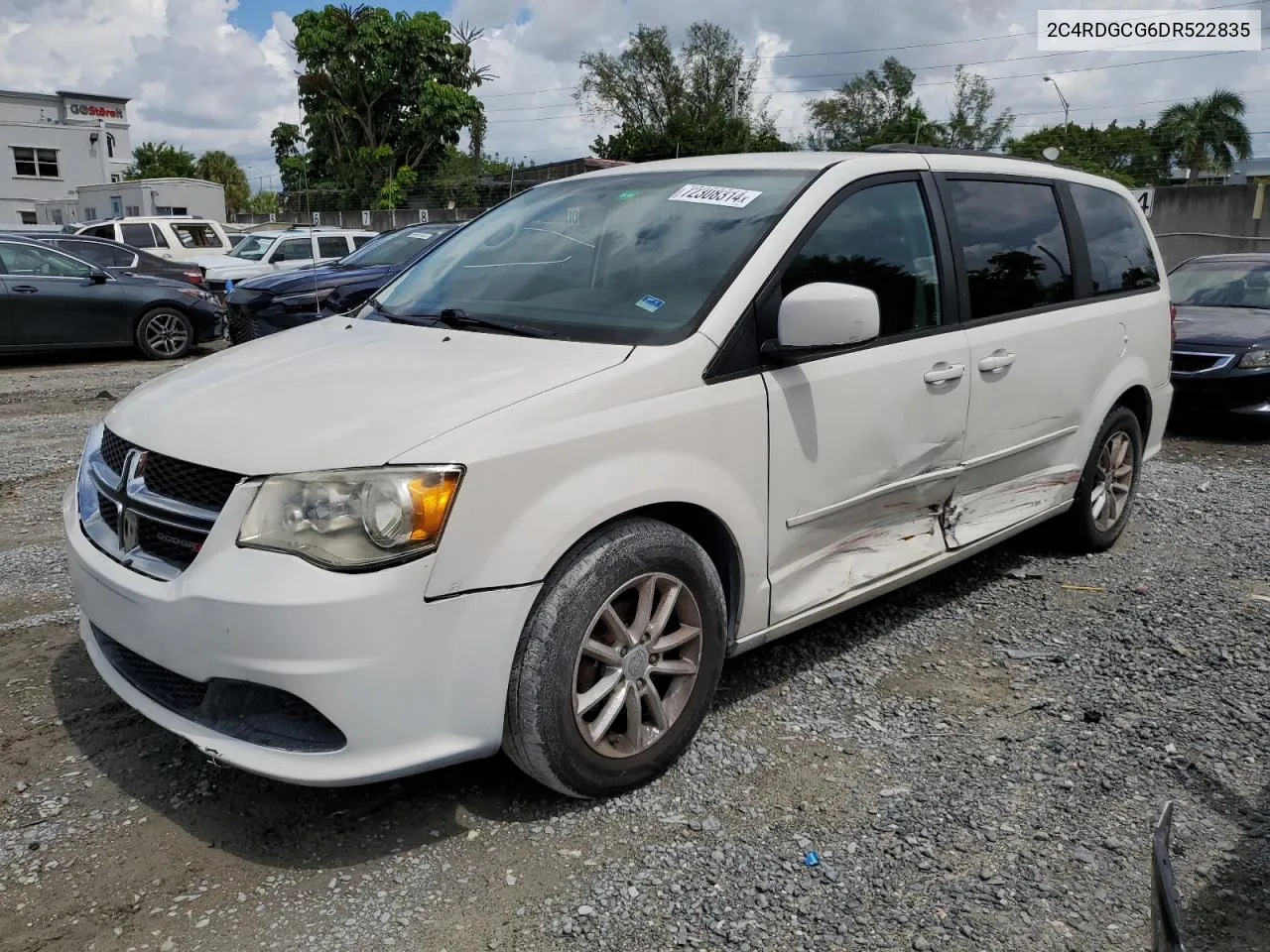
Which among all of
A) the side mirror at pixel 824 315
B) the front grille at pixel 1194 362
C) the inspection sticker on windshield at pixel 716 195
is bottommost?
the front grille at pixel 1194 362

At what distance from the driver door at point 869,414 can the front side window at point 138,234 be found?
1885 centimetres

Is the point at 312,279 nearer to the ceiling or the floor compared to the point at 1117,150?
nearer to the floor

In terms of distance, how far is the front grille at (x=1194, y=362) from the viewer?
870cm

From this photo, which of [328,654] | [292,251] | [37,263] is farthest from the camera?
[292,251]

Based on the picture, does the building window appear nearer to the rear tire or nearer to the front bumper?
the rear tire

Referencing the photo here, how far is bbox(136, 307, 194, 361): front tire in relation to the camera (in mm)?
12836

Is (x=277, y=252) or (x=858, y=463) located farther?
(x=277, y=252)

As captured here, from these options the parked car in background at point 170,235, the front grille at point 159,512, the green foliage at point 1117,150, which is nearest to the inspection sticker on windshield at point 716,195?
the front grille at point 159,512

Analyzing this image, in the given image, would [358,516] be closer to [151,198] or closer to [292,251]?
[292,251]

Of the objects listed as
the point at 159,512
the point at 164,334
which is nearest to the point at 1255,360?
the point at 159,512

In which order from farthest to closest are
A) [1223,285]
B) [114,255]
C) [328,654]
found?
[114,255] → [1223,285] → [328,654]

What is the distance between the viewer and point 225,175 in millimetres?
78188

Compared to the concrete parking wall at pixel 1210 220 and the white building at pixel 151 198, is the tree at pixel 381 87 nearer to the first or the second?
the white building at pixel 151 198

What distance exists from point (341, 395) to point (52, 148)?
60089mm
